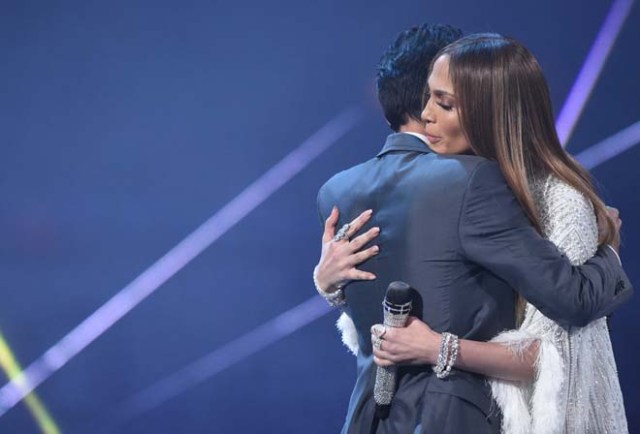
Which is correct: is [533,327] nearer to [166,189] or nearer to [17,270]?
[166,189]

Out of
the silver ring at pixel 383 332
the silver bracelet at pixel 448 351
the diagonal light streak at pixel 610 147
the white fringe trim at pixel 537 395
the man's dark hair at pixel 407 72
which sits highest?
the man's dark hair at pixel 407 72

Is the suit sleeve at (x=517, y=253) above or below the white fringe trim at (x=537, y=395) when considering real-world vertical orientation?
above

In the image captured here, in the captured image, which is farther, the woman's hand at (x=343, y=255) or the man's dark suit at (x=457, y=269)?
the woman's hand at (x=343, y=255)

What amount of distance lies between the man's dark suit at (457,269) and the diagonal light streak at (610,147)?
1.21 meters

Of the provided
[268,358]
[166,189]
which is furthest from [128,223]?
[268,358]

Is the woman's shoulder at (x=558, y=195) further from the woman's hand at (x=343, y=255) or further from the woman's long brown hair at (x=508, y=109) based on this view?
the woman's hand at (x=343, y=255)

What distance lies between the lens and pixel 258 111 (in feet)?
9.64

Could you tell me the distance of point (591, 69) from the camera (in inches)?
108

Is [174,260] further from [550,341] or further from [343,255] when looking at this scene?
[550,341]

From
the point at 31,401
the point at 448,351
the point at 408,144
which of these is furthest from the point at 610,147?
the point at 31,401

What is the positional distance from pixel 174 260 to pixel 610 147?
139 cm

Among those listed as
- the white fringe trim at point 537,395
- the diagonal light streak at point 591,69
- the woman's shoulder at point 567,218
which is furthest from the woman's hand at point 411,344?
the diagonal light streak at point 591,69

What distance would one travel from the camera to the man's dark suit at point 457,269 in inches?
57.1

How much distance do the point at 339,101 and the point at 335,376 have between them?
2.89ft
